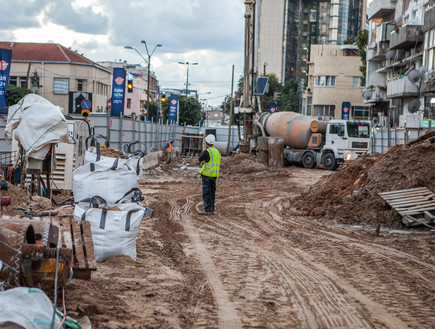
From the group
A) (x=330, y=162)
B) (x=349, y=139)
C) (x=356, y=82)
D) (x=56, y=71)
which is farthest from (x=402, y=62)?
(x=56, y=71)

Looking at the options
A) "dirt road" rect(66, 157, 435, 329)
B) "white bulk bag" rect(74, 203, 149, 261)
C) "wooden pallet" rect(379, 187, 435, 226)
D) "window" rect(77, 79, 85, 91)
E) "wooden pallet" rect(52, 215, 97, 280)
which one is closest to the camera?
"dirt road" rect(66, 157, 435, 329)

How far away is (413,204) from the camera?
45.1 feet

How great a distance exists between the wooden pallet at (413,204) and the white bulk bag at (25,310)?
996 centimetres

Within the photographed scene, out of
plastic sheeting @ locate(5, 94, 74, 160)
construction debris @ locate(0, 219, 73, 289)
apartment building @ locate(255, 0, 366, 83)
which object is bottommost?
construction debris @ locate(0, 219, 73, 289)

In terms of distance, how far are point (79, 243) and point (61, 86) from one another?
6672 cm

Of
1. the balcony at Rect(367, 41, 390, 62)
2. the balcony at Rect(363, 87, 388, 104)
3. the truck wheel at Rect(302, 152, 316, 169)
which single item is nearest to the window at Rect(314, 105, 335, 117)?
the balcony at Rect(367, 41, 390, 62)

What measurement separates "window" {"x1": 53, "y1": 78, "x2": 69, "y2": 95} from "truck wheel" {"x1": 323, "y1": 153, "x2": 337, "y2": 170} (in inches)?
1737

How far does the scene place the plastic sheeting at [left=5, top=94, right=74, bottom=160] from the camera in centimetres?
1192

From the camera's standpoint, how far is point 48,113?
1199cm

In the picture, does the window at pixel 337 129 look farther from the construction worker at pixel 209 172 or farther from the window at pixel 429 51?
the construction worker at pixel 209 172

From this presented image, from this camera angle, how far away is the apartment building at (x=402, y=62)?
40.9 metres

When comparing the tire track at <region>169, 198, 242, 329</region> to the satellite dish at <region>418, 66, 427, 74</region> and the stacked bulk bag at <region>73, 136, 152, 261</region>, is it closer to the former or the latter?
the stacked bulk bag at <region>73, 136, 152, 261</region>

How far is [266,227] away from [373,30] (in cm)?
5256

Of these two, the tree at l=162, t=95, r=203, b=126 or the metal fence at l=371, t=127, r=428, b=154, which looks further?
the tree at l=162, t=95, r=203, b=126
